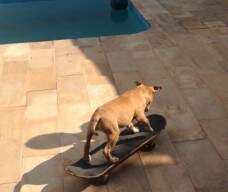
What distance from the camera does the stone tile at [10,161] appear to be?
6965 millimetres

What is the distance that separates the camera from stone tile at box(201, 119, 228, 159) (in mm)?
7467

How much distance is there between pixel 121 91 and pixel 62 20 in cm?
801

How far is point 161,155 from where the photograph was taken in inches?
290

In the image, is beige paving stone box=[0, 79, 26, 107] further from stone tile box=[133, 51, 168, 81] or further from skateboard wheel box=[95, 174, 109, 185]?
skateboard wheel box=[95, 174, 109, 185]

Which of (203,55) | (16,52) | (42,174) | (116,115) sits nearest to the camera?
(116,115)

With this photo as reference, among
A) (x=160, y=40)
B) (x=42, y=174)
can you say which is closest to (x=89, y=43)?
(x=160, y=40)

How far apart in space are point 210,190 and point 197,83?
3712mm

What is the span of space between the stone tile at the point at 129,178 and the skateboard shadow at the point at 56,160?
18.7 inches

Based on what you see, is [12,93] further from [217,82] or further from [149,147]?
[217,82]

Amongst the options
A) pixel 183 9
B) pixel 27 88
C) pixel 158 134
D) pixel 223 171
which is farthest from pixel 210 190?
pixel 183 9

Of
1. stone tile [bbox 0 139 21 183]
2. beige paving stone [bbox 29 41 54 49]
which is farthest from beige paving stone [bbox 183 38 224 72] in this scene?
stone tile [bbox 0 139 21 183]

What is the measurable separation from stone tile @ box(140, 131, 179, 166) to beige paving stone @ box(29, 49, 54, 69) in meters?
4.53

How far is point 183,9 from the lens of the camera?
1479 cm

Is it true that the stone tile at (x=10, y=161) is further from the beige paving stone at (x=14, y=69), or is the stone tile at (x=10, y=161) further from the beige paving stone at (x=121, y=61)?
the beige paving stone at (x=121, y=61)
